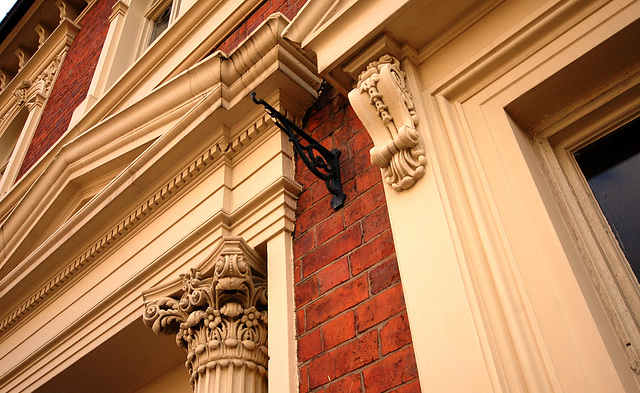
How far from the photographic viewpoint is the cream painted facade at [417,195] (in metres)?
1.52

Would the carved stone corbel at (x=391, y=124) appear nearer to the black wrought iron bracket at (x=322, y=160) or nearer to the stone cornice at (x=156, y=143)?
the black wrought iron bracket at (x=322, y=160)

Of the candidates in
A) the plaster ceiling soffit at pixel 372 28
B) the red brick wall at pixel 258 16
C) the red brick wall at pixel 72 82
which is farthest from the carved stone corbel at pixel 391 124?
the red brick wall at pixel 72 82

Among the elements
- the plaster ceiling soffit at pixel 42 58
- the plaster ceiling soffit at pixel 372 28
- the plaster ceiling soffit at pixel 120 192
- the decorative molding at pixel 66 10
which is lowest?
the plaster ceiling soffit at pixel 372 28

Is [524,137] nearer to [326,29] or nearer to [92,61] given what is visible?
[326,29]

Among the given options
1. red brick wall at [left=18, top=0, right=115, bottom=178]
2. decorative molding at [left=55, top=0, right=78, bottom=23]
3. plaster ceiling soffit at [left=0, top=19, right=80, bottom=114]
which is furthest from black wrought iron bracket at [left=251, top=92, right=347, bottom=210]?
decorative molding at [left=55, top=0, right=78, bottom=23]

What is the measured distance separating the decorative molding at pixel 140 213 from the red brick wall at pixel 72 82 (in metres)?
2.28

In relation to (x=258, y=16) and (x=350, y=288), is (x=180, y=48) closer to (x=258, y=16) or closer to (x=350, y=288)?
(x=258, y=16)

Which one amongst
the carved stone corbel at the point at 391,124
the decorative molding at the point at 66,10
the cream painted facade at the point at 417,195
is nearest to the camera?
the cream painted facade at the point at 417,195

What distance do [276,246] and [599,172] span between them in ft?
4.18

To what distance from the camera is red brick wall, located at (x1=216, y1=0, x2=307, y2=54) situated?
3270 mm

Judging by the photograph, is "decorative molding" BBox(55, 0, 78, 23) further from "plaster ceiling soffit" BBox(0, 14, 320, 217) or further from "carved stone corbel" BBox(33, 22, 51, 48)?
"plaster ceiling soffit" BBox(0, 14, 320, 217)

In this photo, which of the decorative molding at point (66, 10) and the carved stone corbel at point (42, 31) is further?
the carved stone corbel at point (42, 31)

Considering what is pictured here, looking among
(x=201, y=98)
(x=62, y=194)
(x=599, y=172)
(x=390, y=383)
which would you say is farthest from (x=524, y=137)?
(x=62, y=194)

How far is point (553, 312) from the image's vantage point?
4.83 feet
